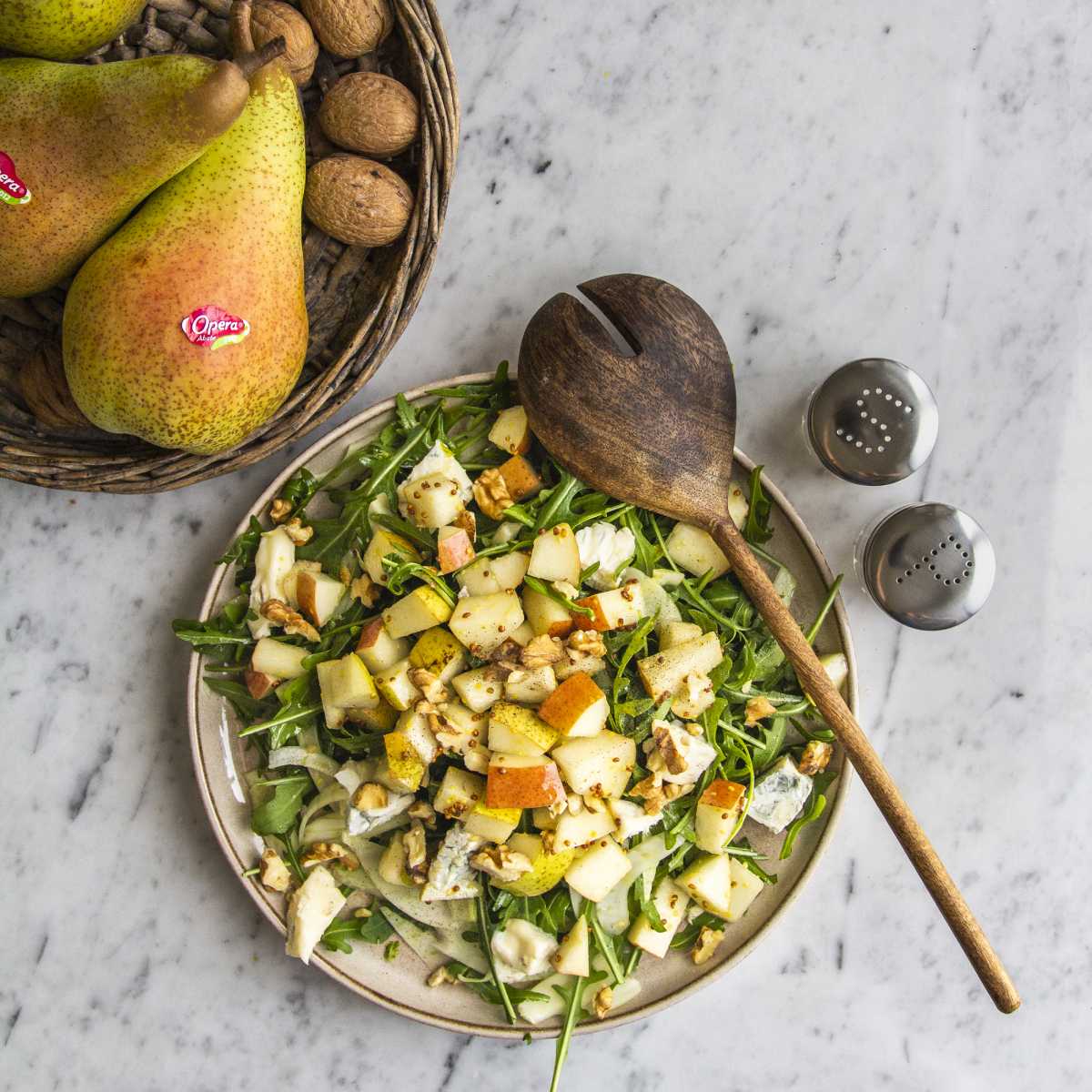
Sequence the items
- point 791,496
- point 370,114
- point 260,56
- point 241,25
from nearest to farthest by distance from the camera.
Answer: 1. point 260,56
2. point 241,25
3. point 370,114
4. point 791,496

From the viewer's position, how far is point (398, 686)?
1456mm

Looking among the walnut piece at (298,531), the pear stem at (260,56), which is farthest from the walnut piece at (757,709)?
the pear stem at (260,56)

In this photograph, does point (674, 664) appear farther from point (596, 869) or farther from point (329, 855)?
point (329, 855)

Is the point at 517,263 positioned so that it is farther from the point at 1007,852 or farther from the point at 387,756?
the point at 1007,852

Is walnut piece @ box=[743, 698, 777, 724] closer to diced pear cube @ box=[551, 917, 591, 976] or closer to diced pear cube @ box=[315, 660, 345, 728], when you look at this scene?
diced pear cube @ box=[551, 917, 591, 976]

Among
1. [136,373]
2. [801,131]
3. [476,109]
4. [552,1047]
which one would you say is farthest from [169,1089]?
[801,131]

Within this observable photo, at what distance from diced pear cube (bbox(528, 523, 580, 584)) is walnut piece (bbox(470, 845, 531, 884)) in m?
0.38

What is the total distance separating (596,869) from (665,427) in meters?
0.64

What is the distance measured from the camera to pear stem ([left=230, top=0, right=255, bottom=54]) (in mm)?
1317

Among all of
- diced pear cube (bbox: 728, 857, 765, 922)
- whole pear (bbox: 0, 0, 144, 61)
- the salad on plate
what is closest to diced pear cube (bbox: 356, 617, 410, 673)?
the salad on plate

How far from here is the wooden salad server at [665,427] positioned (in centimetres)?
150

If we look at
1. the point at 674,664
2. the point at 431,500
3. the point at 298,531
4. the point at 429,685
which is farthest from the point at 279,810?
the point at 674,664

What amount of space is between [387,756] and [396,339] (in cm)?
59

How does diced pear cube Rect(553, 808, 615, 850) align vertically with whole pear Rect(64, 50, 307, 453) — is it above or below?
below
